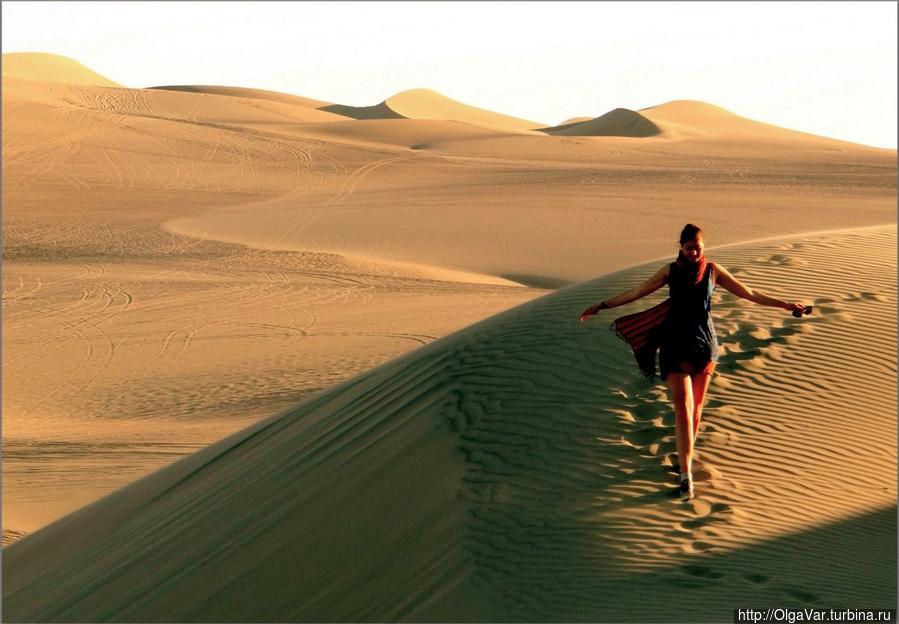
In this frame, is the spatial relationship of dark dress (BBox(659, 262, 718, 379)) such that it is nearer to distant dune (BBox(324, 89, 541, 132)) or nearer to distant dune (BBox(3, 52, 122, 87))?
distant dune (BBox(324, 89, 541, 132))

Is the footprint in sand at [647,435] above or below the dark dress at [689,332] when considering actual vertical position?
below

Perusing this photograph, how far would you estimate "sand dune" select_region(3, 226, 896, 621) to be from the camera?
5.67 meters

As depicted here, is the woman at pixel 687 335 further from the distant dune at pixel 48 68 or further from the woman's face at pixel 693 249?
the distant dune at pixel 48 68

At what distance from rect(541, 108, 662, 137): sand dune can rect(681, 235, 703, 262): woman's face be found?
65.4m

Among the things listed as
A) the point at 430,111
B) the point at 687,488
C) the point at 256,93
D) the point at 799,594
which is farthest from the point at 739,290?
the point at 256,93

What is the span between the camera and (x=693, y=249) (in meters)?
6.18

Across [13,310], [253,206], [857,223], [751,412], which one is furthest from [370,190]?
[751,412]

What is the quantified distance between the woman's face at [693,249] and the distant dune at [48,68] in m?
97.9

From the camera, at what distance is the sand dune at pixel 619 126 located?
238ft

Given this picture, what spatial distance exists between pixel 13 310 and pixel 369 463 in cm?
1674

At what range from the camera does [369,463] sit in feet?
23.2

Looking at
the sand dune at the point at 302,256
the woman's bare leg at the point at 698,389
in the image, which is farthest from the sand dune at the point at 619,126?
the woman's bare leg at the point at 698,389

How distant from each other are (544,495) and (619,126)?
237ft

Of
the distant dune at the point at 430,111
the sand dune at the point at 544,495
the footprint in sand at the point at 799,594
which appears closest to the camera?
the footprint in sand at the point at 799,594
